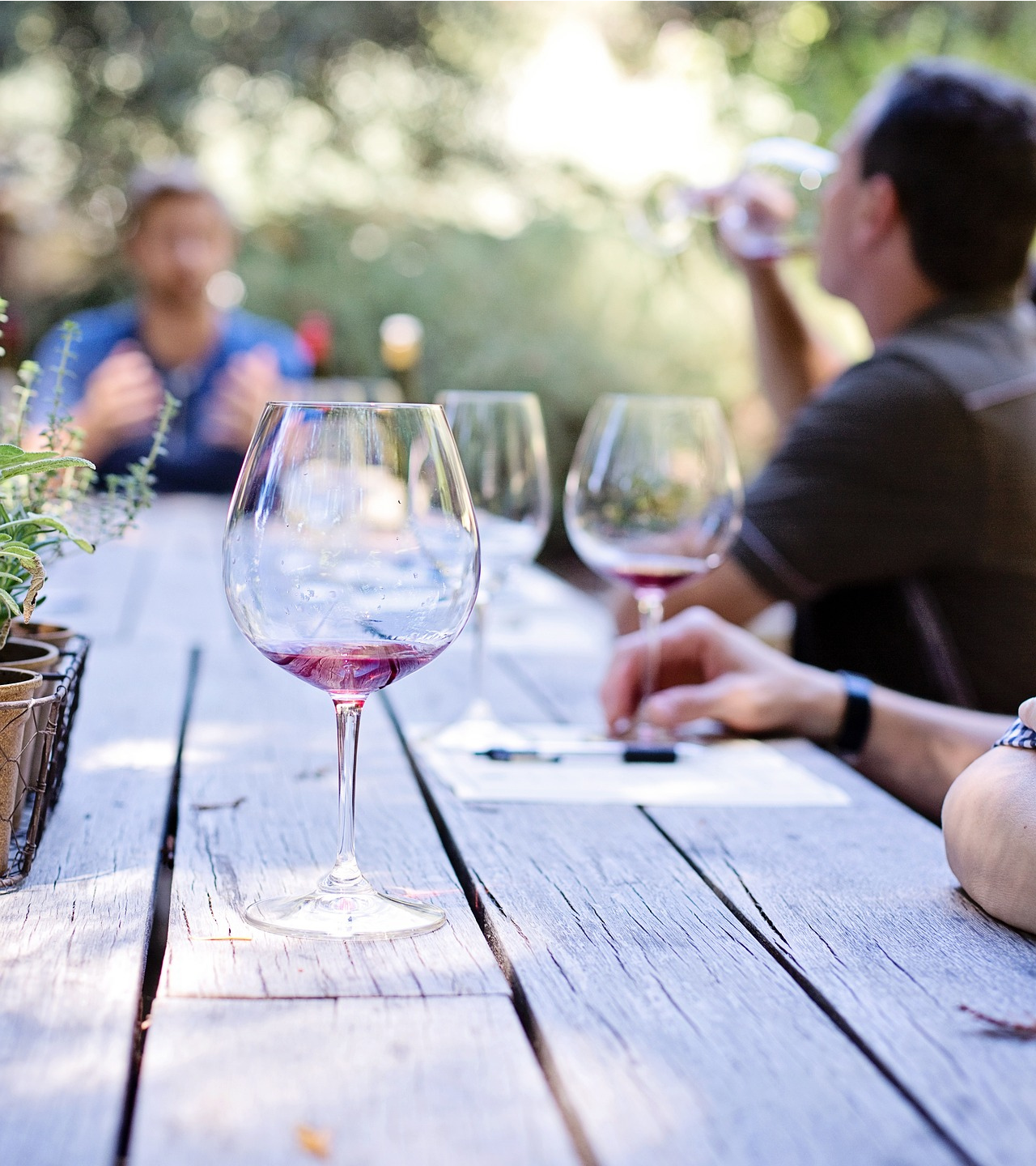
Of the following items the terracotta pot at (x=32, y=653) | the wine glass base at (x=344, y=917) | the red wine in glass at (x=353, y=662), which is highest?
the red wine in glass at (x=353, y=662)

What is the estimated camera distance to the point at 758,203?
2.68m

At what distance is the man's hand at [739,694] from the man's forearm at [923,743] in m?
0.04

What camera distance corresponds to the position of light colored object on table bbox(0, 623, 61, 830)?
0.90 m

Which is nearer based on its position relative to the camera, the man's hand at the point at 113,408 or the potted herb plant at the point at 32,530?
the potted herb plant at the point at 32,530

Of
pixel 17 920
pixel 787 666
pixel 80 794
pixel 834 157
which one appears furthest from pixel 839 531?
pixel 17 920

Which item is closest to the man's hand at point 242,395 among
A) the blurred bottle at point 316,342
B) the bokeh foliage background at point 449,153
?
the blurred bottle at point 316,342

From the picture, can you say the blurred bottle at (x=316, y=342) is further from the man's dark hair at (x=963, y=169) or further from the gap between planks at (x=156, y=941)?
the gap between planks at (x=156, y=941)

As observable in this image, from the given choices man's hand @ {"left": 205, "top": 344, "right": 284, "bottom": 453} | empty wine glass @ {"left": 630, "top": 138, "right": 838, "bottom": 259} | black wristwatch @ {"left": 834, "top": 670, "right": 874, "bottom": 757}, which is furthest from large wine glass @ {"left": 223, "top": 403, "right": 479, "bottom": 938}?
man's hand @ {"left": 205, "top": 344, "right": 284, "bottom": 453}

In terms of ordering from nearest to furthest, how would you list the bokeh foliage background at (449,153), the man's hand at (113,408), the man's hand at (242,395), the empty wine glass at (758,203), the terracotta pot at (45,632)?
the terracotta pot at (45,632) → the empty wine glass at (758,203) → the man's hand at (113,408) → the man's hand at (242,395) → the bokeh foliage background at (449,153)

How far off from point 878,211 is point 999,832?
1589 mm

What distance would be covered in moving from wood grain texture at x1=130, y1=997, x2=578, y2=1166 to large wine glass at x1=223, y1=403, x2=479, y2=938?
0.12 metres

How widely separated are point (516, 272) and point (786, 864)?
7.71 metres

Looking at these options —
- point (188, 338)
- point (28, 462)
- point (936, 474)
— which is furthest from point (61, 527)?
point (188, 338)

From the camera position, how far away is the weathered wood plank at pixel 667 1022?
60 cm
